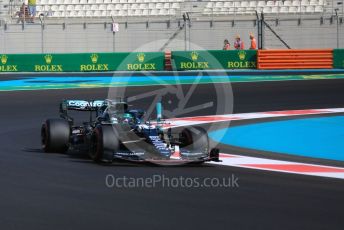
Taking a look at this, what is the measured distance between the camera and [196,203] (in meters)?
7.51

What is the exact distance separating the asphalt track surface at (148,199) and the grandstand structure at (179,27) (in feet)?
93.9

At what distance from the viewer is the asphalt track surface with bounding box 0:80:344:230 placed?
662cm

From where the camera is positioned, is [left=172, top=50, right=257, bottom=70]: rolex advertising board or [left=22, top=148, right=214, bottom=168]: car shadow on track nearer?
[left=22, top=148, right=214, bottom=168]: car shadow on track

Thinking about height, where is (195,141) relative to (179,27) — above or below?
below

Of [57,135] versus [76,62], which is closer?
[57,135]

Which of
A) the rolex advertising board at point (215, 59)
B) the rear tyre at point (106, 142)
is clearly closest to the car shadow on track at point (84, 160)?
the rear tyre at point (106, 142)

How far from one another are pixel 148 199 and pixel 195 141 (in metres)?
2.66

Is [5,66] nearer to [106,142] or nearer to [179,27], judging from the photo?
[179,27]

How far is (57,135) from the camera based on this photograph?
37.1 feet

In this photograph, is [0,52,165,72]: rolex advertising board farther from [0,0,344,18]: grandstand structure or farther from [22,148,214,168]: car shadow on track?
[22,148,214,168]: car shadow on track

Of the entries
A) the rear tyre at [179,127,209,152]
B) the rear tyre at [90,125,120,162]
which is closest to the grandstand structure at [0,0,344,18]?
the rear tyre at [179,127,209,152]

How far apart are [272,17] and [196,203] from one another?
33.0 meters

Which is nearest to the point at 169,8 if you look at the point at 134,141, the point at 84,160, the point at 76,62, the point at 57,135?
the point at 76,62

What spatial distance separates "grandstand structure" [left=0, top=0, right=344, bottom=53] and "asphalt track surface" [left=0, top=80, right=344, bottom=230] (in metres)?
28.6
